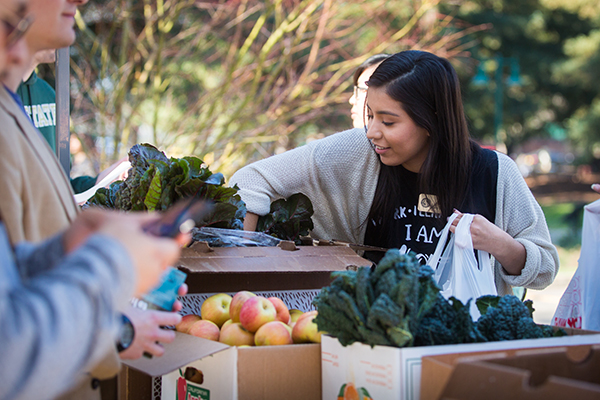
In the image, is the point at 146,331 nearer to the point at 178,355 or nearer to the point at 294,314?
the point at 178,355

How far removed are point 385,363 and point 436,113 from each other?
137 centimetres

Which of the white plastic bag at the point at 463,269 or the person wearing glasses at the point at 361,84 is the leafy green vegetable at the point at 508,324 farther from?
the person wearing glasses at the point at 361,84

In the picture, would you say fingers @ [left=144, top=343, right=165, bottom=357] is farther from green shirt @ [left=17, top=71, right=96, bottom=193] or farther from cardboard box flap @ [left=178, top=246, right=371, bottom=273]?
green shirt @ [left=17, top=71, right=96, bottom=193]

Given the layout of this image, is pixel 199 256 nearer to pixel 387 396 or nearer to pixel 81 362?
pixel 387 396

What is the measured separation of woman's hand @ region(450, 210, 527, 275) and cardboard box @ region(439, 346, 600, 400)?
825mm

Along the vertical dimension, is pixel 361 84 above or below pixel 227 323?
above

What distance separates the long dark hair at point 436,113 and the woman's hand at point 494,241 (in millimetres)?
234

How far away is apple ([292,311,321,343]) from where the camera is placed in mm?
1623

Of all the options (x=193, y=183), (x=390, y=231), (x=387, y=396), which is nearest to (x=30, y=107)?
(x=193, y=183)

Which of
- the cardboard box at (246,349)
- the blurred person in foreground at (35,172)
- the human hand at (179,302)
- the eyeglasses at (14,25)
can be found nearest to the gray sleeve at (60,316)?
the blurred person in foreground at (35,172)

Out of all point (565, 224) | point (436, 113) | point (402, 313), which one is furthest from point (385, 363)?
point (565, 224)

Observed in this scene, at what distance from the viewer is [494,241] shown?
7.01ft

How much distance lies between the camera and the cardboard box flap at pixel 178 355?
4.58 ft

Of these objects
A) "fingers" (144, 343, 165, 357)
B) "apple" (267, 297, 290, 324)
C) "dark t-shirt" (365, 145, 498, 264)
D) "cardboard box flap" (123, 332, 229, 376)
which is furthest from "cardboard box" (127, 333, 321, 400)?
"dark t-shirt" (365, 145, 498, 264)
